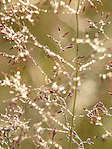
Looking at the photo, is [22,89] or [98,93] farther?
[98,93]

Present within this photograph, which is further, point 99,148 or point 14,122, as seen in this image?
point 99,148

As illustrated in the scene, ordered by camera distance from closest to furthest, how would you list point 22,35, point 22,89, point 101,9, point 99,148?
point 22,89 → point 22,35 → point 99,148 → point 101,9

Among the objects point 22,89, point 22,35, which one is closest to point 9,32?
point 22,35

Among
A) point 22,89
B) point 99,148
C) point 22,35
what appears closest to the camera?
point 22,89

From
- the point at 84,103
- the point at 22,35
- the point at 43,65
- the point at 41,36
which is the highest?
the point at 41,36

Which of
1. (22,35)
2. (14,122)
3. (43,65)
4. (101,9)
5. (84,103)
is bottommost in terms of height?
(14,122)

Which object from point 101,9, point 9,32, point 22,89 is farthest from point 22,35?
point 101,9

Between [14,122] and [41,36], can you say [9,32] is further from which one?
[41,36]

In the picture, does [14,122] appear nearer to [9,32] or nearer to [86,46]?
[9,32]

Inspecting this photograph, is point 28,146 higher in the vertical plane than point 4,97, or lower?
lower
